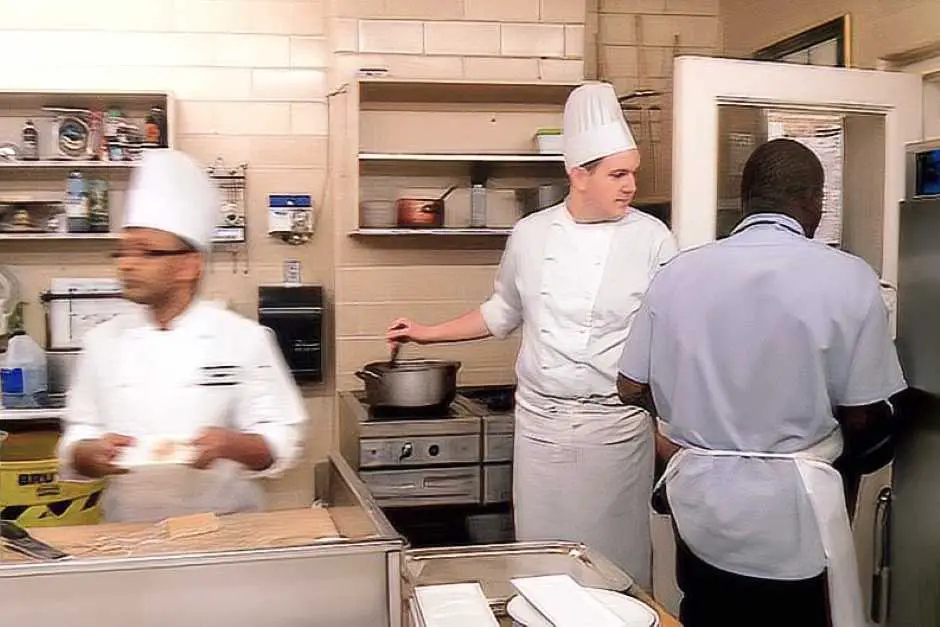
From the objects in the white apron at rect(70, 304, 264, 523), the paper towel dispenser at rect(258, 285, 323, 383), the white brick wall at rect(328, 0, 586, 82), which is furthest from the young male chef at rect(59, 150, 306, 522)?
the white brick wall at rect(328, 0, 586, 82)

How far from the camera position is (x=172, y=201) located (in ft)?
6.48

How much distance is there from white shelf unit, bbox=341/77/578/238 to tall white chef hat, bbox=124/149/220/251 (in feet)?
5.63

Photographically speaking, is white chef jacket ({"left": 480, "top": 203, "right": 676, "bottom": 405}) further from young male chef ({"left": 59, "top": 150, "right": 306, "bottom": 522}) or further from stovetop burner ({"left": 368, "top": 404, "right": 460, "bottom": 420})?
young male chef ({"left": 59, "top": 150, "right": 306, "bottom": 522})

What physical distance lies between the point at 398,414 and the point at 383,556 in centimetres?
207

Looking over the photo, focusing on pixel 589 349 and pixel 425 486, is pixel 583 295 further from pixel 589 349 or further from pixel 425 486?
pixel 425 486

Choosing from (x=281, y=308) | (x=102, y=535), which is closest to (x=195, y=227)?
(x=102, y=535)

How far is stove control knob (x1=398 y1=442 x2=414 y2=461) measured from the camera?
3.37 m

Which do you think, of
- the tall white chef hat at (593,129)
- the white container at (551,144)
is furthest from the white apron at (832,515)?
the white container at (551,144)

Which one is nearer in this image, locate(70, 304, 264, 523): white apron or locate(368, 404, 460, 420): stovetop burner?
locate(70, 304, 264, 523): white apron

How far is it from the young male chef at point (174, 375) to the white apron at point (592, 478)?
1.03 meters

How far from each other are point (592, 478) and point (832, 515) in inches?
30.8

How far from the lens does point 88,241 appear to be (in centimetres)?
396

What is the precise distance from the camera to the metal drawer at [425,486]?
3369mm

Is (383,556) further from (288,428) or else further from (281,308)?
(281,308)
